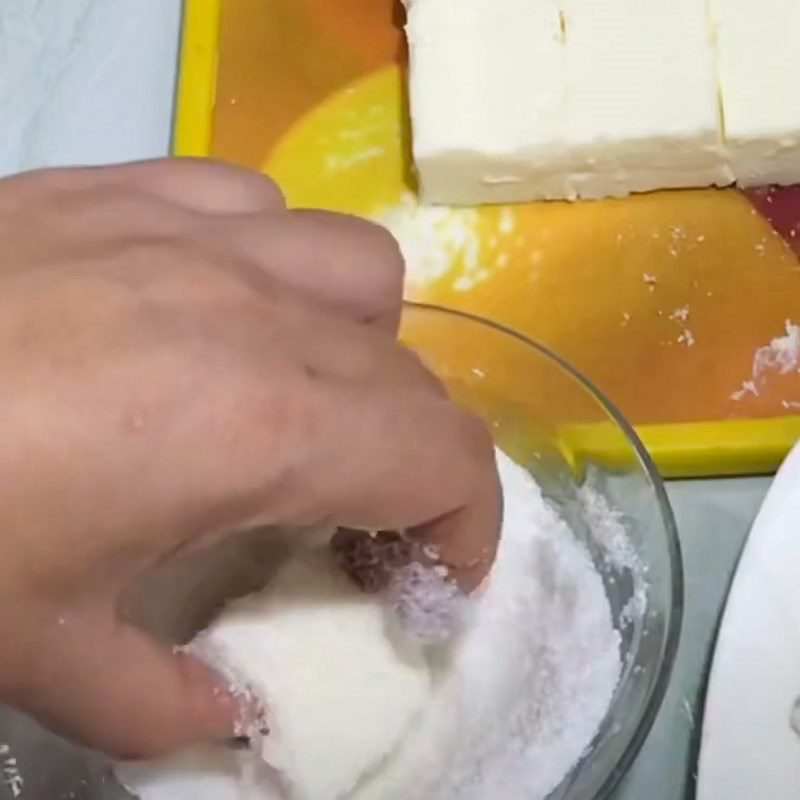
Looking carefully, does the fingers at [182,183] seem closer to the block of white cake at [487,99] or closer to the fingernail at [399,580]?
the fingernail at [399,580]

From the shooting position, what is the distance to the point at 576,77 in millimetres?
740

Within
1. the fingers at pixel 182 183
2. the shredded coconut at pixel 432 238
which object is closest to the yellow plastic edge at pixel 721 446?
the shredded coconut at pixel 432 238

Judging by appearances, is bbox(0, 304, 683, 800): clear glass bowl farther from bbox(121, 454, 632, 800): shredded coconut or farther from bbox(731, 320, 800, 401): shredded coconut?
bbox(731, 320, 800, 401): shredded coconut

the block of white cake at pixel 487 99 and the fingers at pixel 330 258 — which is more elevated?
the fingers at pixel 330 258

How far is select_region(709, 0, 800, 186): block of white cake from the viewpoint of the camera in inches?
27.8

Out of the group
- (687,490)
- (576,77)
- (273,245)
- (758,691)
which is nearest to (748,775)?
(758,691)

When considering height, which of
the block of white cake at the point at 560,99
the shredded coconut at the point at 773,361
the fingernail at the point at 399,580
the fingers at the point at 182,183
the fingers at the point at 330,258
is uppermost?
the fingers at the point at 182,183

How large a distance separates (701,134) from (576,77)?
9 cm

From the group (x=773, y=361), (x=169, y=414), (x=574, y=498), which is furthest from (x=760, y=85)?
(x=169, y=414)

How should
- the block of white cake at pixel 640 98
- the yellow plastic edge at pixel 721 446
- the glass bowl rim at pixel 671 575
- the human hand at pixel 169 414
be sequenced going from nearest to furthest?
1. the human hand at pixel 169 414
2. the glass bowl rim at pixel 671 575
3. the yellow plastic edge at pixel 721 446
4. the block of white cake at pixel 640 98

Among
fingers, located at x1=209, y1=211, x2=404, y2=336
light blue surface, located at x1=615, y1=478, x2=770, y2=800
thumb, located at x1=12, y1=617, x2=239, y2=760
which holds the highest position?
fingers, located at x1=209, y1=211, x2=404, y2=336

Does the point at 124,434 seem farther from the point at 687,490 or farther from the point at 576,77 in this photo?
the point at 576,77

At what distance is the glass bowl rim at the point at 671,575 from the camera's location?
0.47 metres

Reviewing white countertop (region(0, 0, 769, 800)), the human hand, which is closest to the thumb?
the human hand
